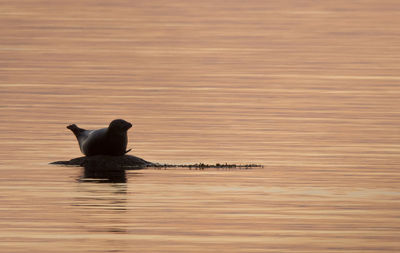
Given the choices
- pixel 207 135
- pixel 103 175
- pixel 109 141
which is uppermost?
pixel 207 135

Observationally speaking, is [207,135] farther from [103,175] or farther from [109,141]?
[103,175]

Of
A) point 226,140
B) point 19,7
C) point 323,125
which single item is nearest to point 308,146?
point 226,140

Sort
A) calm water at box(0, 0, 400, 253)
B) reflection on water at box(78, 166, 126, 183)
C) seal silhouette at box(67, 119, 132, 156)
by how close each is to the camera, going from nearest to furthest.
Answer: calm water at box(0, 0, 400, 253)
reflection on water at box(78, 166, 126, 183)
seal silhouette at box(67, 119, 132, 156)

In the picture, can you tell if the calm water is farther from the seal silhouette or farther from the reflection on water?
the seal silhouette

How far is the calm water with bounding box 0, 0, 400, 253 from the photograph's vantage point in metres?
25.4

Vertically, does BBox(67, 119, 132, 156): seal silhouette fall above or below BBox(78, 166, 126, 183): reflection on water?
above

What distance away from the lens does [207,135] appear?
133 feet

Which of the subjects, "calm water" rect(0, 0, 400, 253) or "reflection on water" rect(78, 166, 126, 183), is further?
"reflection on water" rect(78, 166, 126, 183)

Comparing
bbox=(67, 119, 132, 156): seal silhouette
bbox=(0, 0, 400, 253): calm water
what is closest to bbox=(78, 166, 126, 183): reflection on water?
bbox=(0, 0, 400, 253): calm water

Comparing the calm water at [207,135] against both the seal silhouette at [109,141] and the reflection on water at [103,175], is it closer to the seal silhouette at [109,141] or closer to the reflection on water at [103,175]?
the reflection on water at [103,175]

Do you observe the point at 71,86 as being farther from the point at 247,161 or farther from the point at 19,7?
the point at 19,7

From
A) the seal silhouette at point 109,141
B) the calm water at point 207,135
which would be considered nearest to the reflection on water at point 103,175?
the calm water at point 207,135

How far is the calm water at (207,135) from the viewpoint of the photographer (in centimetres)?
2542

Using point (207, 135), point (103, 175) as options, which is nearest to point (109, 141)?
point (103, 175)
